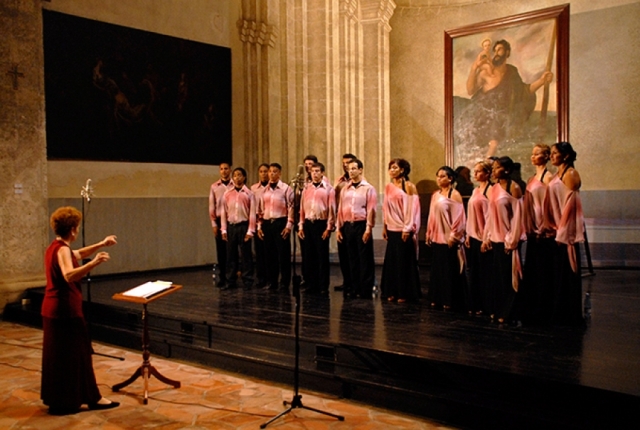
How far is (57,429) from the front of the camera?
439cm

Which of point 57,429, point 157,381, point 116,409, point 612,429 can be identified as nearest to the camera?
point 612,429

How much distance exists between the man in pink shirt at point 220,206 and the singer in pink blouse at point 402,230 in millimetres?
2546

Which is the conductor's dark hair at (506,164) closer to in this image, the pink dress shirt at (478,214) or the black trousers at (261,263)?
the pink dress shirt at (478,214)

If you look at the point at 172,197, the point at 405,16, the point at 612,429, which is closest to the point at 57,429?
the point at 612,429

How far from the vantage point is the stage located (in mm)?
4188

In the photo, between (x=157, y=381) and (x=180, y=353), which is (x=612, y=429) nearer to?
(x=157, y=381)

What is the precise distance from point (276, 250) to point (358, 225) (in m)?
1.50

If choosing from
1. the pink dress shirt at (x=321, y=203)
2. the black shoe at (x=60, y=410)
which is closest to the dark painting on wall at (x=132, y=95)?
the pink dress shirt at (x=321, y=203)

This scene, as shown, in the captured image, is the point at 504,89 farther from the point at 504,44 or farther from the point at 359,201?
the point at 359,201

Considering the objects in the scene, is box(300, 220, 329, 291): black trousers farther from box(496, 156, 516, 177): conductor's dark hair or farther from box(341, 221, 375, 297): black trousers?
box(496, 156, 516, 177): conductor's dark hair

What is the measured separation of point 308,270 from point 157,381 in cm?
314

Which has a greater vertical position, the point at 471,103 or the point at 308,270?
the point at 471,103

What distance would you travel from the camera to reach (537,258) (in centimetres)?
606

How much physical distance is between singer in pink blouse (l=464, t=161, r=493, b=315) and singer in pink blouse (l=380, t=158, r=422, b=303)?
0.87 meters
